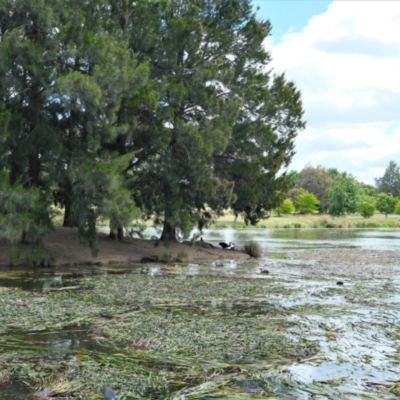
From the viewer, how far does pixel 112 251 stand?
23.9 metres

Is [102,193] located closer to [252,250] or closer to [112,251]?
[112,251]

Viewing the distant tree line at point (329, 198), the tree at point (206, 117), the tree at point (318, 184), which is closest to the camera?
the tree at point (206, 117)

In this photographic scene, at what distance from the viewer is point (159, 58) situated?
972 inches

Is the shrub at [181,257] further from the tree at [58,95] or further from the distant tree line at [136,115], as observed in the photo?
the tree at [58,95]

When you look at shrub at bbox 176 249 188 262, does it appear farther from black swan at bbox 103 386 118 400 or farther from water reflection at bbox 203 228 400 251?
black swan at bbox 103 386 118 400

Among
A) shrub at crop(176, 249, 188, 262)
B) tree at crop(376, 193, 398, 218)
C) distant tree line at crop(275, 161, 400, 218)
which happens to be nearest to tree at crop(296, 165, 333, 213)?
distant tree line at crop(275, 161, 400, 218)

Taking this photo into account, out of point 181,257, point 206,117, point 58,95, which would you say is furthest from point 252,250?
point 58,95

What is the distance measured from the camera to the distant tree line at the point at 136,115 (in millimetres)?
18422

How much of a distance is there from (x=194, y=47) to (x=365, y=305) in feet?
51.7

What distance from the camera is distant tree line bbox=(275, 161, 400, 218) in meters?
92.2

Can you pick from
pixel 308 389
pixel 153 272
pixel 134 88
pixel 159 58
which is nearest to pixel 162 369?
pixel 308 389

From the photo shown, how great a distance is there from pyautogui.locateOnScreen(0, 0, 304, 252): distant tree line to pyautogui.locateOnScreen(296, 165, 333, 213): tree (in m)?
76.6

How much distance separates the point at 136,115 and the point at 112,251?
560 cm

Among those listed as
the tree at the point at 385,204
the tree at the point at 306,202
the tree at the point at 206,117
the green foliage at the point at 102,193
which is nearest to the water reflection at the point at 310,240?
the tree at the point at 206,117
